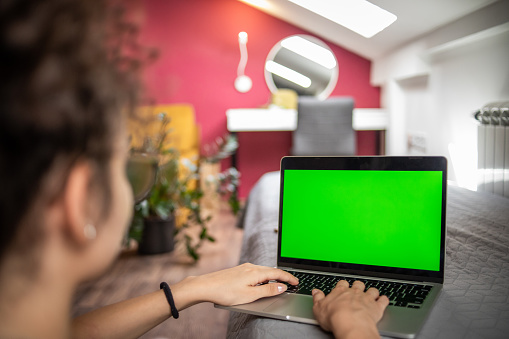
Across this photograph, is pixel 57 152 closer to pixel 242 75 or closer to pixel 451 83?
pixel 451 83

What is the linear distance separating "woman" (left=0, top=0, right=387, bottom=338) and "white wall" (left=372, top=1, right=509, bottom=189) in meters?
1.92

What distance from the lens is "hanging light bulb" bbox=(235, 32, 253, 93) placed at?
4367mm

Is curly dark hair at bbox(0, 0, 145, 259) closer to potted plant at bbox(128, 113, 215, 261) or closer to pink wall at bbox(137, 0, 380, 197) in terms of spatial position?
potted plant at bbox(128, 113, 215, 261)

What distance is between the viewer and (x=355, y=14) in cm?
316

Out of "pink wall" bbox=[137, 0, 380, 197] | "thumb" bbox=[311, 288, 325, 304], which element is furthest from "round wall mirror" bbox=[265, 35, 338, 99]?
"thumb" bbox=[311, 288, 325, 304]

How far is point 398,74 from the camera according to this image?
363 centimetres

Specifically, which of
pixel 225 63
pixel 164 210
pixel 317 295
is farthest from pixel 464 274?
pixel 225 63

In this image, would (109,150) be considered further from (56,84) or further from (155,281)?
(155,281)

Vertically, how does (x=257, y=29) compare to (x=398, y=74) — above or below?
above

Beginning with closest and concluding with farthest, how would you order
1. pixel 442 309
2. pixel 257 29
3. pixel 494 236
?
pixel 442 309 < pixel 494 236 < pixel 257 29

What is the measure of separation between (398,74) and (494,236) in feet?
9.20

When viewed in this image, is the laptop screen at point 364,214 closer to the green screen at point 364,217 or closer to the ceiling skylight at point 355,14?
the green screen at point 364,217

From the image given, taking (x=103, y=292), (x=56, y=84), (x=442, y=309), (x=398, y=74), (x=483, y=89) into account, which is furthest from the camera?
(x=398, y=74)

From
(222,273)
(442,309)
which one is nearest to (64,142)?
(222,273)
